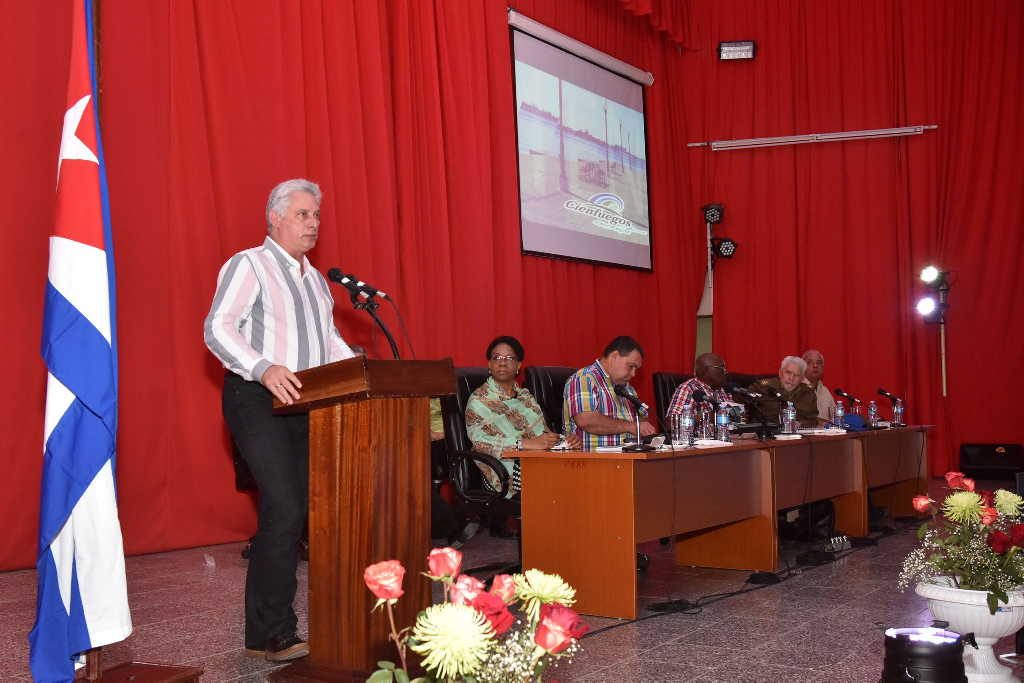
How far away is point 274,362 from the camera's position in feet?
8.40

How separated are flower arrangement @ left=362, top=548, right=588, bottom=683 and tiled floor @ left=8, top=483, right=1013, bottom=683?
1.54 metres

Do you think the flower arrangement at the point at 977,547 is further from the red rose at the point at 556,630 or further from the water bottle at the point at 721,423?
the water bottle at the point at 721,423

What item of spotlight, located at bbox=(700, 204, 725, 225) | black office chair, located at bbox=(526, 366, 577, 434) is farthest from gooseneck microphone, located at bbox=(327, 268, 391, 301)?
spotlight, located at bbox=(700, 204, 725, 225)

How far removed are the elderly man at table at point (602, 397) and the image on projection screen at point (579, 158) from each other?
2517 mm

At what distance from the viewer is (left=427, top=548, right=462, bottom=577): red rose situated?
114cm

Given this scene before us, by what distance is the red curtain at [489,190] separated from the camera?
4559 millimetres

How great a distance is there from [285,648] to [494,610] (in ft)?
5.75

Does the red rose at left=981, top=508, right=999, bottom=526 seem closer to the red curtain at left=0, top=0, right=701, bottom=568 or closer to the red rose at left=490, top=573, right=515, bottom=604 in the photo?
the red rose at left=490, top=573, right=515, bottom=604

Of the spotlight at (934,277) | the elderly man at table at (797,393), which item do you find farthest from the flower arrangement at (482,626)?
the spotlight at (934,277)

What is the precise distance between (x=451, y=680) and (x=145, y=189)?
13.2ft

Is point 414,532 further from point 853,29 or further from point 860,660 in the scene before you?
point 853,29

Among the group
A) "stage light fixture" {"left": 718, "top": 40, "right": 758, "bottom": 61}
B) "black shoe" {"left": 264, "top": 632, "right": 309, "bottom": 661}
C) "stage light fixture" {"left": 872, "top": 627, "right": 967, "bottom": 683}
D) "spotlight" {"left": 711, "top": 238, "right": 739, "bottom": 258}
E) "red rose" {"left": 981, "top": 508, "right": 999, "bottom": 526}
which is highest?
"stage light fixture" {"left": 718, "top": 40, "right": 758, "bottom": 61}

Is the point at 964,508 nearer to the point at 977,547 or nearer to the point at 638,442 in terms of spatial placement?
the point at 977,547

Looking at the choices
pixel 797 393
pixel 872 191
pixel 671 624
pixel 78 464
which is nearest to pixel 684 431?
pixel 671 624
